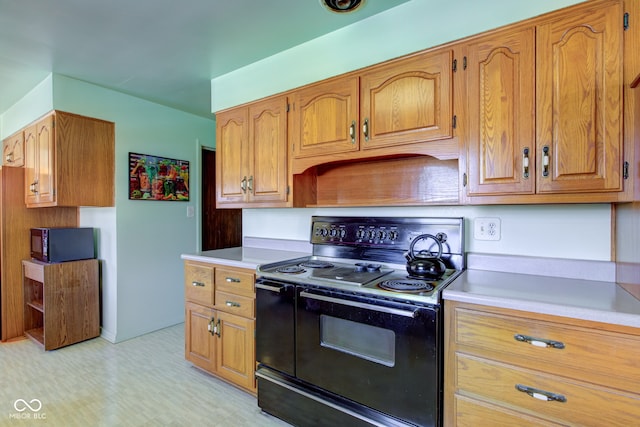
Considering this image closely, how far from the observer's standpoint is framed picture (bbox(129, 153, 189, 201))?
310 centimetres

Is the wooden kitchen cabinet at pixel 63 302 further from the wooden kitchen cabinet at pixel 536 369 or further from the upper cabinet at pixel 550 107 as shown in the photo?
the upper cabinet at pixel 550 107

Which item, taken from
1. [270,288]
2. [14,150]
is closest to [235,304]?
[270,288]

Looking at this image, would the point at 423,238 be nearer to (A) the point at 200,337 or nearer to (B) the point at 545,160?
(B) the point at 545,160

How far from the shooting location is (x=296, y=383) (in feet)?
5.68

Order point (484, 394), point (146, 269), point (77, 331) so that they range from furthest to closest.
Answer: point (146, 269) → point (77, 331) → point (484, 394)

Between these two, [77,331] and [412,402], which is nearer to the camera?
[412,402]

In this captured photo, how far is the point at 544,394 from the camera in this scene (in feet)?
3.62

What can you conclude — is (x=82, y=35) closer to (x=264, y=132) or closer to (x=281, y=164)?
(x=264, y=132)

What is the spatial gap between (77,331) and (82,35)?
255cm

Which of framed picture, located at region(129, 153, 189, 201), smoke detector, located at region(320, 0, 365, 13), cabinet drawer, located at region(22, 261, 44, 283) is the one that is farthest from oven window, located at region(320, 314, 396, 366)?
cabinet drawer, located at region(22, 261, 44, 283)

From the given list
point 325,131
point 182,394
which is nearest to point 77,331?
point 182,394

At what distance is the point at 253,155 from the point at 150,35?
999mm

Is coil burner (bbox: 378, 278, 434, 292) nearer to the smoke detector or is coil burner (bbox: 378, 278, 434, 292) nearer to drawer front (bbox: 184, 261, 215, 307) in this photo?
drawer front (bbox: 184, 261, 215, 307)

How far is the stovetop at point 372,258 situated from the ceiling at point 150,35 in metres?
1.23
